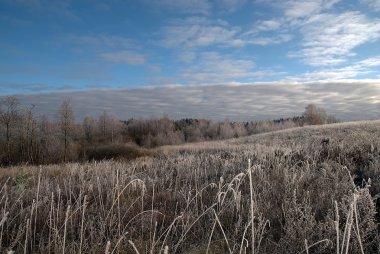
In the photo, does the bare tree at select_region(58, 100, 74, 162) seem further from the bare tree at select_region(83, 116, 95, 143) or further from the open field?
the open field

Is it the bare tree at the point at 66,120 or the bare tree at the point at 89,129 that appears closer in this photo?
the bare tree at the point at 66,120

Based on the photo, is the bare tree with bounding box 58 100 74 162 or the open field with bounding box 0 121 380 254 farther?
the bare tree with bounding box 58 100 74 162

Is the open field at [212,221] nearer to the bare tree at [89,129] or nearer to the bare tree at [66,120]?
the bare tree at [66,120]

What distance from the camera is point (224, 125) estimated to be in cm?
9288

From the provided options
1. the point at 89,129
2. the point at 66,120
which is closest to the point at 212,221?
the point at 66,120

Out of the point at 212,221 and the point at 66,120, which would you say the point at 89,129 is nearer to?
the point at 66,120

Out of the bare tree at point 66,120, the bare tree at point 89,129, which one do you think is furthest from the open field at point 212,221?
the bare tree at point 89,129

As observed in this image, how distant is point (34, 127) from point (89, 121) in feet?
126

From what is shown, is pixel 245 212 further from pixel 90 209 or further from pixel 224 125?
pixel 224 125

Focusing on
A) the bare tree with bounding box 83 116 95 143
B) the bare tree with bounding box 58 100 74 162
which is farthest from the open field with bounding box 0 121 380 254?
the bare tree with bounding box 83 116 95 143

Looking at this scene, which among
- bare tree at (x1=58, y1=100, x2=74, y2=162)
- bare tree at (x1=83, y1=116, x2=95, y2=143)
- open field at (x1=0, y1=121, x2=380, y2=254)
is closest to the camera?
open field at (x1=0, y1=121, x2=380, y2=254)

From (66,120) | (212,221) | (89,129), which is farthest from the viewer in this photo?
(89,129)

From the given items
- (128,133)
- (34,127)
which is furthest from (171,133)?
(34,127)

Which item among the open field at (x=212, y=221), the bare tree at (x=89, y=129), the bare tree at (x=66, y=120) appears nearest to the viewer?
the open field at (x=212, y=221)
